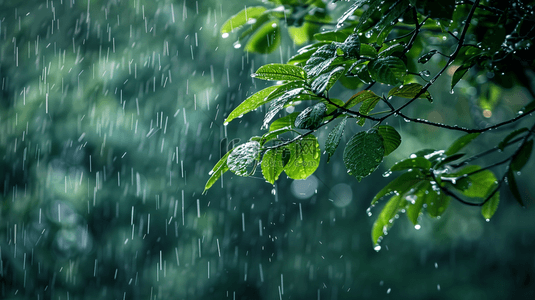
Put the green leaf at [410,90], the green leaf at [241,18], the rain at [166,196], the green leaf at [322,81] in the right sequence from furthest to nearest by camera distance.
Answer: the rain at [166,196]
the green leaf at [241,18]
the green leaf at [410,90]
the green leaf at [322,81]

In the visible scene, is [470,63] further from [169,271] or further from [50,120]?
[50,120]

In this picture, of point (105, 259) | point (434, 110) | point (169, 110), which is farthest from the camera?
point (105, 259)

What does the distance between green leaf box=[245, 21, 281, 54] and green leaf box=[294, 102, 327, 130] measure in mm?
531

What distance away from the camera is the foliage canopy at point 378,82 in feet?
1.39

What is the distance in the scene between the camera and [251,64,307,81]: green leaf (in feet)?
1.38

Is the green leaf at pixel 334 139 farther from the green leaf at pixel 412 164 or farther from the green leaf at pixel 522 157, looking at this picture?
the green leaf at pixel 522 157

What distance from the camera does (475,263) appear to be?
4.58 m

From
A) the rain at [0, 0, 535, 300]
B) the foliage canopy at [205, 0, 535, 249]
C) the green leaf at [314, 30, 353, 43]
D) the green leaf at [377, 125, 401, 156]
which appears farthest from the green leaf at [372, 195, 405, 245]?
the rain at [0, 0, 535, 300]

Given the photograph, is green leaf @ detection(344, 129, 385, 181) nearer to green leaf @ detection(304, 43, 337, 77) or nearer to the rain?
green leaf @ detection(304, 43, 337, 77)

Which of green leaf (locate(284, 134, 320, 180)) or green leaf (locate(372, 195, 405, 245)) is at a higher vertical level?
green leaf (locate(284, 134, 320, 180))

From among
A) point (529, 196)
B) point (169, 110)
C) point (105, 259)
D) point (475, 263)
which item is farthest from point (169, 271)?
point (529, 196)

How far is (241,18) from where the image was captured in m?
0.85

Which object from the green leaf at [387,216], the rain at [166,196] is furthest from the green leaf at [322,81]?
the rain at [166,196]

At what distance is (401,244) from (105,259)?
4064mm
